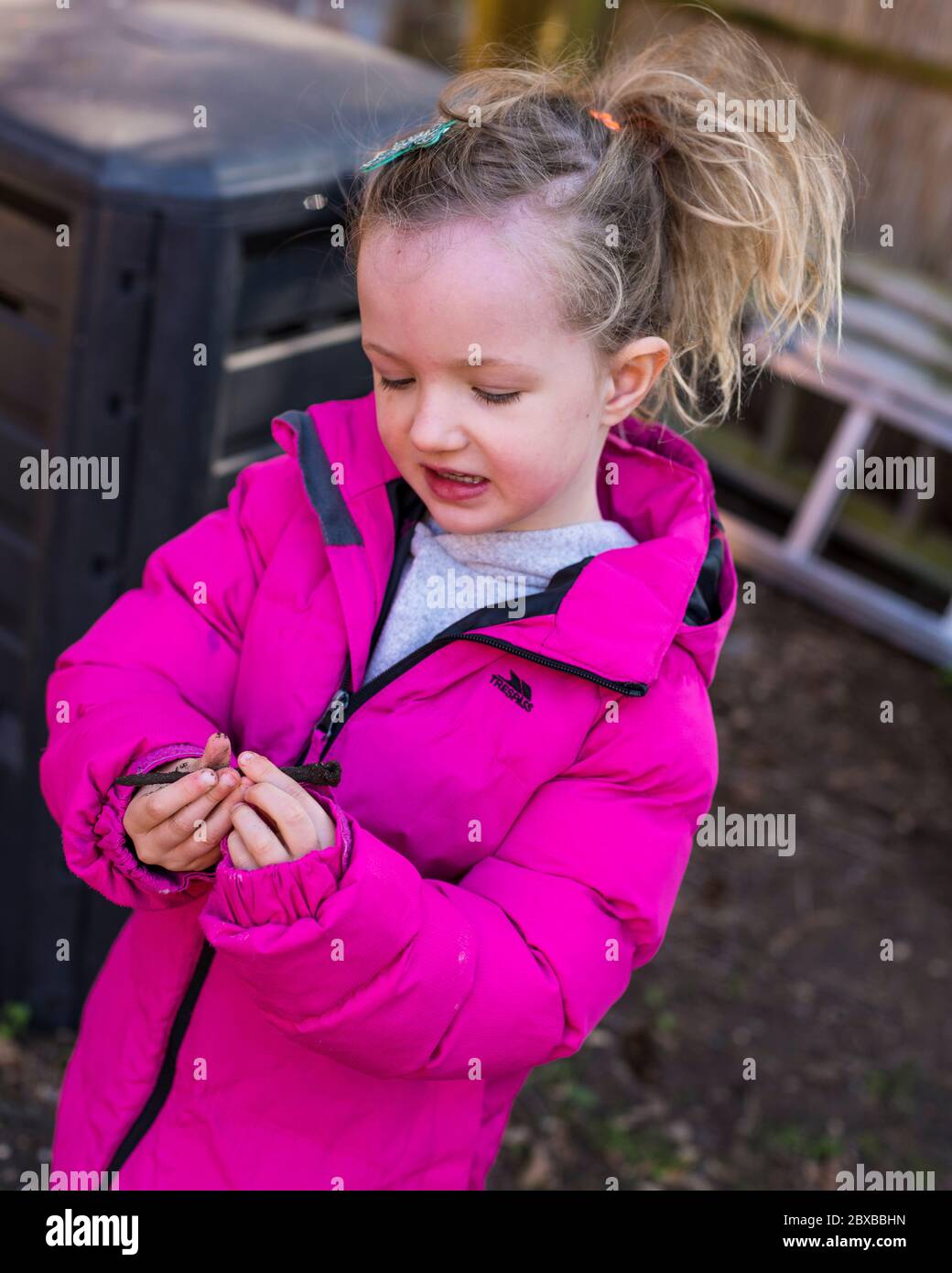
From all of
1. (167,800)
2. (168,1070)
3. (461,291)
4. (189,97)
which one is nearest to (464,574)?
(461,291)

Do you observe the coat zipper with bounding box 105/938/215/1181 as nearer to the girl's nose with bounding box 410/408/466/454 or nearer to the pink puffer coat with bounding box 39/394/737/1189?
the pink puffer coat with bounding box 39/394/737/1189

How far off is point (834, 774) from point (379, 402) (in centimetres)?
303

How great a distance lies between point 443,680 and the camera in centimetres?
157

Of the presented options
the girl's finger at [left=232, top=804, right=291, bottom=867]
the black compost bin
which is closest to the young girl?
the girl's finger at [left=232, top=804, right=291, bottom=867]

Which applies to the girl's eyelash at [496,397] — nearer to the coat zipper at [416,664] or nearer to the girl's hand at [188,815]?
the coat zipper at [416,664]

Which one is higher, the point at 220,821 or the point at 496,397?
the point at 496,397

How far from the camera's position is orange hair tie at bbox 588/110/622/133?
1.65 meters

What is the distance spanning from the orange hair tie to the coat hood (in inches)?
15.8

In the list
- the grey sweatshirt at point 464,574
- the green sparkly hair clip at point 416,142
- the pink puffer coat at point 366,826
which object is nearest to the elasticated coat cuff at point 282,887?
the pink puffer coat at point 366,826

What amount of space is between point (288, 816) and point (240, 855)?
68mm

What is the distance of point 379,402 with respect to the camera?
155 cm

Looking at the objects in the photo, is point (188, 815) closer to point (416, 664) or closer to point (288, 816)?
point (288, 816)
